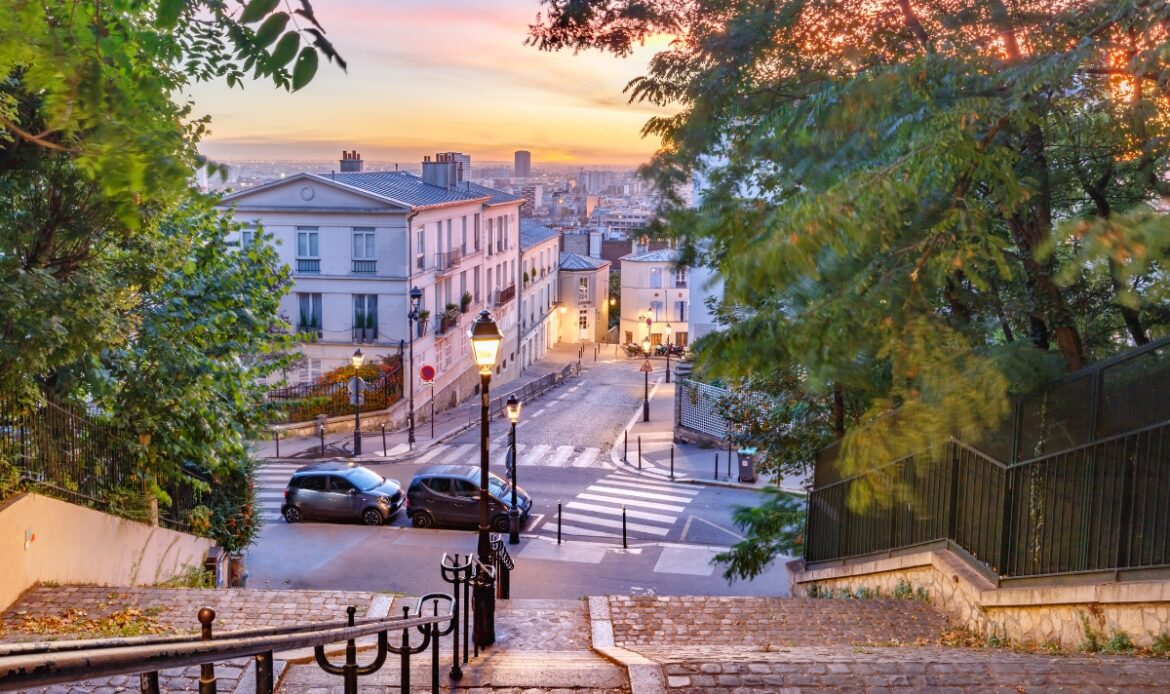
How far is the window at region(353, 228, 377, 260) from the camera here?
35.4 metres

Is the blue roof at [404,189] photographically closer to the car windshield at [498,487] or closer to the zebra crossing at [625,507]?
the zebra crossing at [625,507]

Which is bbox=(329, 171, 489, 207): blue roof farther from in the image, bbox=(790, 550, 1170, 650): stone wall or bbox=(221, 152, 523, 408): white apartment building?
bbox=(790, 550, 1170, 650): stone wall

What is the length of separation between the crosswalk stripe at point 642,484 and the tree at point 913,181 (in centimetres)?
1533

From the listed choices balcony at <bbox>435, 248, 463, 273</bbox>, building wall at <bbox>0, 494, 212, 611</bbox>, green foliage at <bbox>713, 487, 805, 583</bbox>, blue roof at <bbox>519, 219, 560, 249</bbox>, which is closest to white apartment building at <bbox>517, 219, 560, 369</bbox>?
blue roof at <bbox>519, 219, 560, 249</bbox>

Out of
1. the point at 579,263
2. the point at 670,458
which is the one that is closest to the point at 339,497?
the point at 670,458

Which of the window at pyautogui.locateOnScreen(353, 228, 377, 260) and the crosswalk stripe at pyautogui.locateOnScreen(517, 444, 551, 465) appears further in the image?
the window at pyautogui.locateOnScreen(353, 228, 377, 260)

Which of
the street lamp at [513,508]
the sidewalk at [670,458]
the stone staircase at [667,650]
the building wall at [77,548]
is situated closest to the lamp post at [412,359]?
the sidewalk at [670,458]

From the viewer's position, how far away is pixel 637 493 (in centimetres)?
2491

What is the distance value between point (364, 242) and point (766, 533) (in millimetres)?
25056

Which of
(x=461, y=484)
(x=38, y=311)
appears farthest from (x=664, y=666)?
(x=461, y=484)

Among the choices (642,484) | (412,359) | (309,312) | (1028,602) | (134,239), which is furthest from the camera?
(309,312)

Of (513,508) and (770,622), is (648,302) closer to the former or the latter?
(513,508)

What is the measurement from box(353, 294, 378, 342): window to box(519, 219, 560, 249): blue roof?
2016 cm

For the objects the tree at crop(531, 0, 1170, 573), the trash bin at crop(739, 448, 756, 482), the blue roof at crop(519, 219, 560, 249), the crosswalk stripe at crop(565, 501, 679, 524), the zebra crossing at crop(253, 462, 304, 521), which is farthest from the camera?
the blue roof at crop(519, 219, 560, 249)
